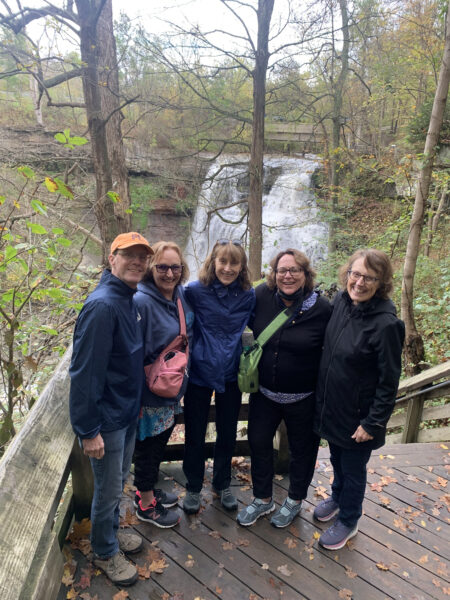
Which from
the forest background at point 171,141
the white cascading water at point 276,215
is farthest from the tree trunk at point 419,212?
the white cascading water at point 276,215

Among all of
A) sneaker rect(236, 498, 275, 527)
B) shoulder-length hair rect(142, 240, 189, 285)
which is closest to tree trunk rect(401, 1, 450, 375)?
sneaker rect(236, 498, 275, 527)

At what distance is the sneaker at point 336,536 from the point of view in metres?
2.50

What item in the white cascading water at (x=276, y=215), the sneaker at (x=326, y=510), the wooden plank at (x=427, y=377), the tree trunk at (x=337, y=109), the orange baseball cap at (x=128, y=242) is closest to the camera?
the orange baseball cap at (x=128, y=242)

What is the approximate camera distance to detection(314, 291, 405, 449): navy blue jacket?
2.09 meters

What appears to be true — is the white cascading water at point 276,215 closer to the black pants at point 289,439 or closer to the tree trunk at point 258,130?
the tree trunk at point 258,130

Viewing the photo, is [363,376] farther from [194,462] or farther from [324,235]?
[324,235]

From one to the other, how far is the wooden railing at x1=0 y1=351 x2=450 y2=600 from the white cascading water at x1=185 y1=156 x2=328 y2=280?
1192 cm

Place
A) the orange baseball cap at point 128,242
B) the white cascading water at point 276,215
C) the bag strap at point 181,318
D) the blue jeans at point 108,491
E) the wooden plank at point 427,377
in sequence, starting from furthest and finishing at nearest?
1. the white cascading water at point 276,215
2. the wooden plank at point 427,377
3. the bag strap at point 181,318
4. the blue jeans at point 108,491
5. the orange baseball cap at point 128,242

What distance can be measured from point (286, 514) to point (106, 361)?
71.3 inches

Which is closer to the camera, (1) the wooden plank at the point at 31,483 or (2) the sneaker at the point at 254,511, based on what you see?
(1) the wooden plank at the point at 31,483

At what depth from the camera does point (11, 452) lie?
4.94 ft

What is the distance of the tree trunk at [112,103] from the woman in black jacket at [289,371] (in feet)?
14.9

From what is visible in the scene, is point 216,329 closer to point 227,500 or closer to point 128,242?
point 128,242

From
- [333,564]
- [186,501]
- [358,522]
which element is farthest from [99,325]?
[358,522]
